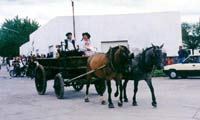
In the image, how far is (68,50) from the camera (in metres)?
14.4

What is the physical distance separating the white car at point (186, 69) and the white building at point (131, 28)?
1075 cm

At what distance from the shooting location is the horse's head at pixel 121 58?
11.4 meters

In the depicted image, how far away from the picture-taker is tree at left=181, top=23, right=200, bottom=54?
74500 millimetres

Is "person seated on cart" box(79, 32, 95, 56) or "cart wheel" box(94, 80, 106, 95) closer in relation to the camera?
"person seated on cart" box(79, 32, 95, 56)

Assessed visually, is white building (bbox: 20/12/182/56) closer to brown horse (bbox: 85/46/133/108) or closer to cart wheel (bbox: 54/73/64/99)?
cart wheel (bbox: 54/73/64/99)

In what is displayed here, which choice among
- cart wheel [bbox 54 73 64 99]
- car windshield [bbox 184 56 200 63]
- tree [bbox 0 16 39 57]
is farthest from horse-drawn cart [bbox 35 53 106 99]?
tree [bbox 0 16 39 57]

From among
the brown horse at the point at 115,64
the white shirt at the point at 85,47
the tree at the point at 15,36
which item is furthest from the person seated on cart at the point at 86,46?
the tree at the point at 15,36

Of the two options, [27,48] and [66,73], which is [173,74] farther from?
[27,48]

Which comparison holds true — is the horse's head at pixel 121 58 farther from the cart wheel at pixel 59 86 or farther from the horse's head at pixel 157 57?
the cart wheel at pixel 59 86

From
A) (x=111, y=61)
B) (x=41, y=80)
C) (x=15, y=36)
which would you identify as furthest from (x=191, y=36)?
(x=111, y=61)

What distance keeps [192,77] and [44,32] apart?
2021 cm

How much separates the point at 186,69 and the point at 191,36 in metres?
57.5

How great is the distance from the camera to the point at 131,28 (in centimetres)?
3488

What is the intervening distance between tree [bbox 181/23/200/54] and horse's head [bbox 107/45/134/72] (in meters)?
63.2
